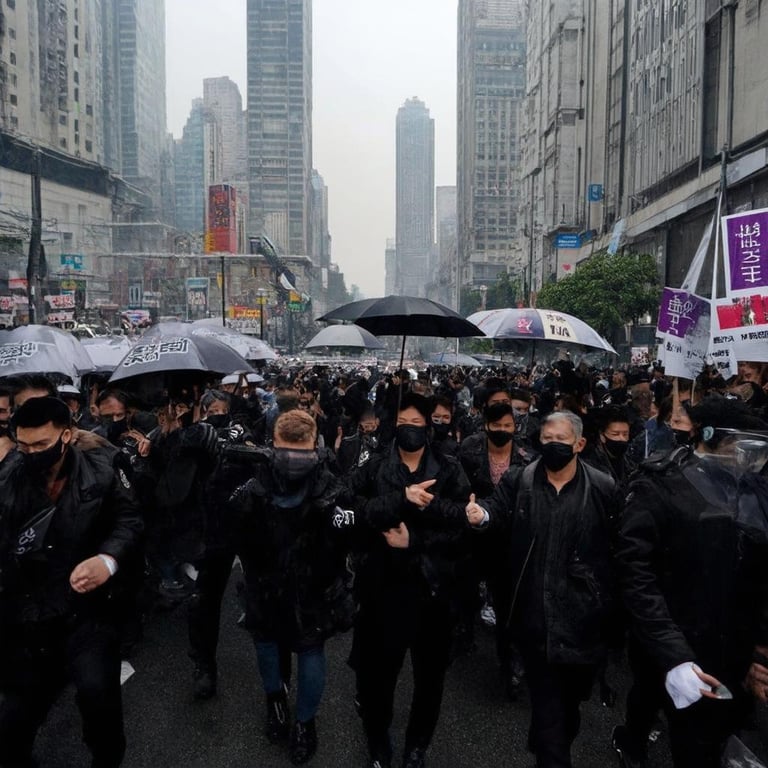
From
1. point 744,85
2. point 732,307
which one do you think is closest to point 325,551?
point 732,307

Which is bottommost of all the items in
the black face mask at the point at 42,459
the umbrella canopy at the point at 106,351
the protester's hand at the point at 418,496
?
the protester's hand at the point at 418,496

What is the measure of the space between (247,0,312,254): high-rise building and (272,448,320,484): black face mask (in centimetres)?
15590

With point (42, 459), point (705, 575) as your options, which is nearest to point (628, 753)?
point (705, 575)

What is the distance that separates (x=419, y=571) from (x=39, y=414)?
6.06ft

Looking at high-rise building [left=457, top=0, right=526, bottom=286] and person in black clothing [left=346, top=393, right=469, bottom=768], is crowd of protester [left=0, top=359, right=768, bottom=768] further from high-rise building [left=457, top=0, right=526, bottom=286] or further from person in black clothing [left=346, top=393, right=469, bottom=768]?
high-rise building [left=457, top=0, right=526, bottom=286]

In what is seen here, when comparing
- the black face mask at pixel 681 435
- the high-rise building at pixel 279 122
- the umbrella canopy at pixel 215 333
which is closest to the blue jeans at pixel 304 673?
the umbrella canopy at pixel 215 333

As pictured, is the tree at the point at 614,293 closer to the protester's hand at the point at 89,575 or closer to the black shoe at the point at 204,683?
the black shoe at the point at 204,683

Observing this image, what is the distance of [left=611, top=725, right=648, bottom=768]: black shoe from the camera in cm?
344

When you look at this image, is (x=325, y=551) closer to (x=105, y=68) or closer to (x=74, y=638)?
(x=74, y=638)

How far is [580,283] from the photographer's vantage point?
34688 millimetres

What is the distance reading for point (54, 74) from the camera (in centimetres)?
7644

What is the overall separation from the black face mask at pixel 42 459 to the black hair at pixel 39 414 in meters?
0.10

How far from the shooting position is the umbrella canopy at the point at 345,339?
11.9m

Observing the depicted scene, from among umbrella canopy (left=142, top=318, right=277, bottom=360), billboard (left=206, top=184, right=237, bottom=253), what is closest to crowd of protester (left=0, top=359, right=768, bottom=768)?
umbrella canopy (left=142, top=318, right=277, bottom=360)
